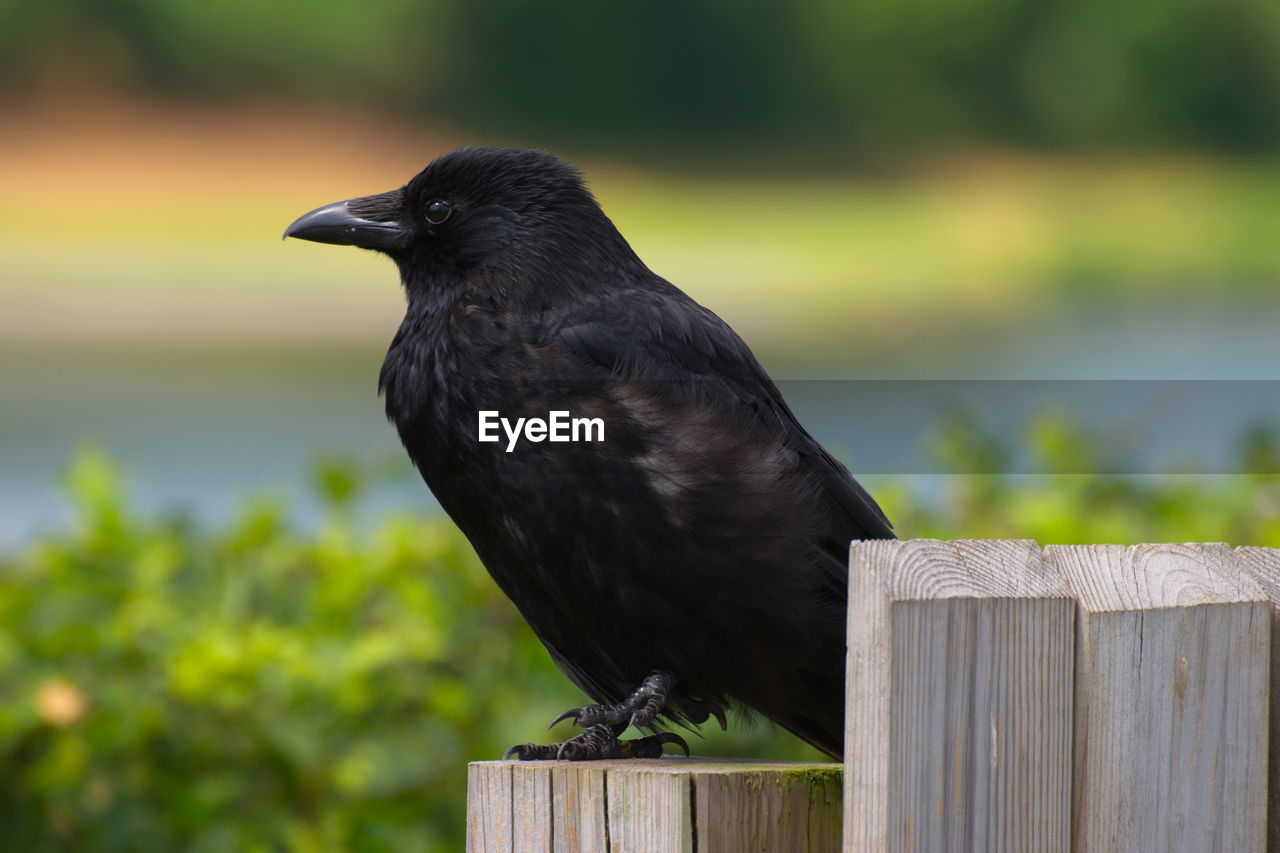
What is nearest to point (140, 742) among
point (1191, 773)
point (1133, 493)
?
point (1191, 773)

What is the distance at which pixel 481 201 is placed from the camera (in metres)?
2.96

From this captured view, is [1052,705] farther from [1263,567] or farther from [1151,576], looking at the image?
[1263,567]

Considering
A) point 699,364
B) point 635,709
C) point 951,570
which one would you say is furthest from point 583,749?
point 951,570

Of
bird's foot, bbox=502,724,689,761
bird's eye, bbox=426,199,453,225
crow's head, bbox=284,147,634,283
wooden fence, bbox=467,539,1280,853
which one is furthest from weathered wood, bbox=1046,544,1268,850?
bird's eye, bbox=426,199,453,225

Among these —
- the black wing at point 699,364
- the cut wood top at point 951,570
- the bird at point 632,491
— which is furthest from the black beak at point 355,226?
the cut wood top at point 951,570

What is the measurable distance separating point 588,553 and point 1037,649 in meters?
1.07

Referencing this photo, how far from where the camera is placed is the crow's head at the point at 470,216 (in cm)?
289

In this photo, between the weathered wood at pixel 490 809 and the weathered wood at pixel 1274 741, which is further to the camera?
the weathered wood at pixel 490 809

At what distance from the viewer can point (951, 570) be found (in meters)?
1.57

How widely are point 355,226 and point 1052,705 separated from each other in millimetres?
1910

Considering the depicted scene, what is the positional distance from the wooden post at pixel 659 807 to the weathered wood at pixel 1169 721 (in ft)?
1.40

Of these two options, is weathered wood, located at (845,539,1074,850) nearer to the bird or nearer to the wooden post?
the wooden post

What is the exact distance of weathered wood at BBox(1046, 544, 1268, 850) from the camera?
153 centimetres

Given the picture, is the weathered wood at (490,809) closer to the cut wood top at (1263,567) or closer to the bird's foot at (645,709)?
the bird's foot at (645,709)
